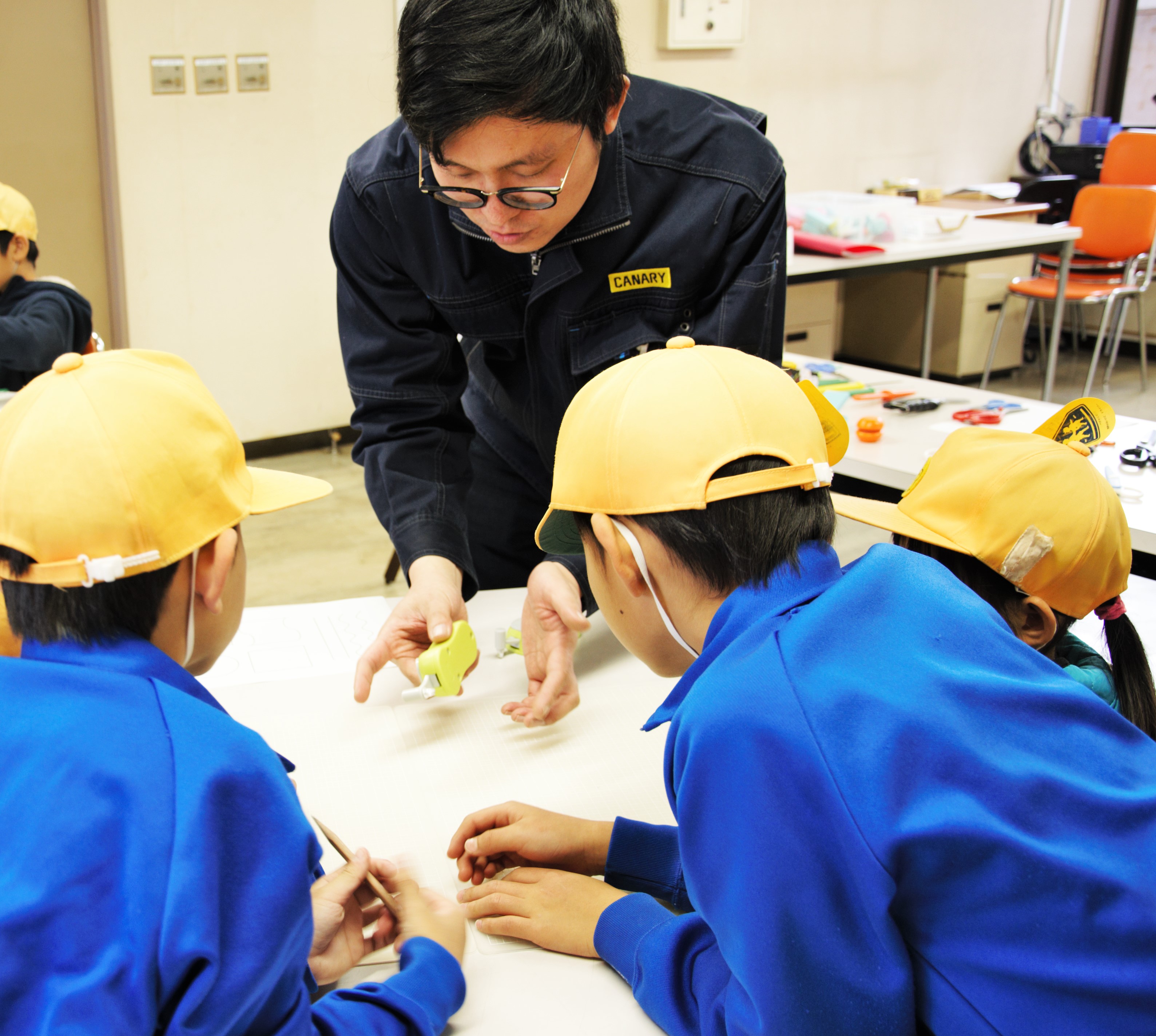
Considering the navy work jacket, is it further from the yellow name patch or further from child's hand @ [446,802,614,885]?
child's hand @ [446,802,614,885]

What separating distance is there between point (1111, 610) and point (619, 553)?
0.65 m

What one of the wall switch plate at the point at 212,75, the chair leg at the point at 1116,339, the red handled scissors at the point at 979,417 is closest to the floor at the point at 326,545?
the red handled scissors at the point at 979,417

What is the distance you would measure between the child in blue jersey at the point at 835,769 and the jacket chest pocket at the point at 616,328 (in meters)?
0.55

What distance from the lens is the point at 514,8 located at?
1.09 metres

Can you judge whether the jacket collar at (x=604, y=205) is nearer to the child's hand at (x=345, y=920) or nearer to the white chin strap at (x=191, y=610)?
the white chin strap at (x=191, y=610)

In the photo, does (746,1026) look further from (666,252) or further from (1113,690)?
(666,252)

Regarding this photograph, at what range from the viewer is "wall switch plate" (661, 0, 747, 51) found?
4762mm

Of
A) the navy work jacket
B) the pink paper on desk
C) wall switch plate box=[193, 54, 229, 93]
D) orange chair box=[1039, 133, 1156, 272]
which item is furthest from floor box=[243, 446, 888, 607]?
orange chair box=[1039, 133, 1156, 272]

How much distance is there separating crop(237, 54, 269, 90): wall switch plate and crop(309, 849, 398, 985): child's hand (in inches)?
146

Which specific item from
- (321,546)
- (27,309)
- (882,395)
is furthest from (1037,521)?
(321,546)

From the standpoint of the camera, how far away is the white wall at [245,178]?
→ 12.6ft

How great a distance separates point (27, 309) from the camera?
8.66 ft

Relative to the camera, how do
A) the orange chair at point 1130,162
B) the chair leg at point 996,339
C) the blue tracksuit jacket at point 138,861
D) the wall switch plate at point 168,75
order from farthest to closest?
1. the orange chair at point 1130,162
2. the chair leg at point 996,339
3. the wall switch plate at point 168,75
4. the blue tracksuit jacket at point 138,861

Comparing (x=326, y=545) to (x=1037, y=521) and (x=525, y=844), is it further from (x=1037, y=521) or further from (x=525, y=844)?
(x=1037, y=521)
